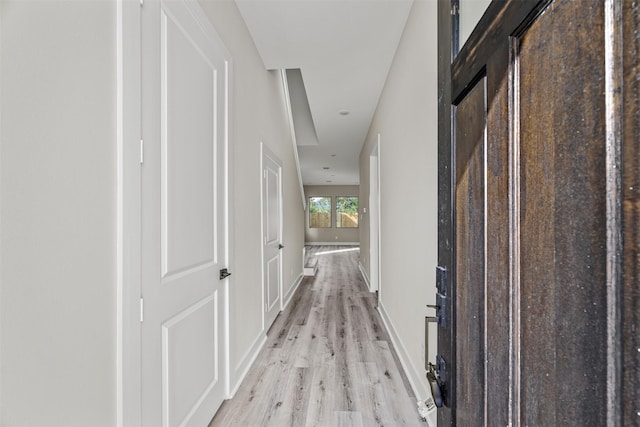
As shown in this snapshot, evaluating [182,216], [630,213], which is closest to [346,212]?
[182,216]

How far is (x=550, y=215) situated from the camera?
15.9 inches

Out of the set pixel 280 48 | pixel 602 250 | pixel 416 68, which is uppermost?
pixel 280 48

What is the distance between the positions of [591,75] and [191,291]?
1.58 metres

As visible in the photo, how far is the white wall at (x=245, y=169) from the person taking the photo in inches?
80.8

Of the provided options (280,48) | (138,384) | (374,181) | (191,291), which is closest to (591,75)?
(138,384)

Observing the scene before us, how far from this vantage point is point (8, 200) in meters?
0.68

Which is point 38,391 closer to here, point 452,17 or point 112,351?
point 112,351

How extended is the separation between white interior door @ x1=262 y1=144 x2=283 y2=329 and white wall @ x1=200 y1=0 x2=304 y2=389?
181 millimetres

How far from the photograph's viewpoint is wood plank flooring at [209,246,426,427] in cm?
180

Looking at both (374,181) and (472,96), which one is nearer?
(472,96)

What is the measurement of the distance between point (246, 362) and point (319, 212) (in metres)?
11.1

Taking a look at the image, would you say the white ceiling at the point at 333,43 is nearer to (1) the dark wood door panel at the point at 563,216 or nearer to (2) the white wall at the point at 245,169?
(2) the white wall at the point at 245,169

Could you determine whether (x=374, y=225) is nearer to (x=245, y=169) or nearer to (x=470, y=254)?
(x=245, y=169)

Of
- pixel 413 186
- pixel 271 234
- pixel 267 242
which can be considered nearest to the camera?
pixel 413 186
